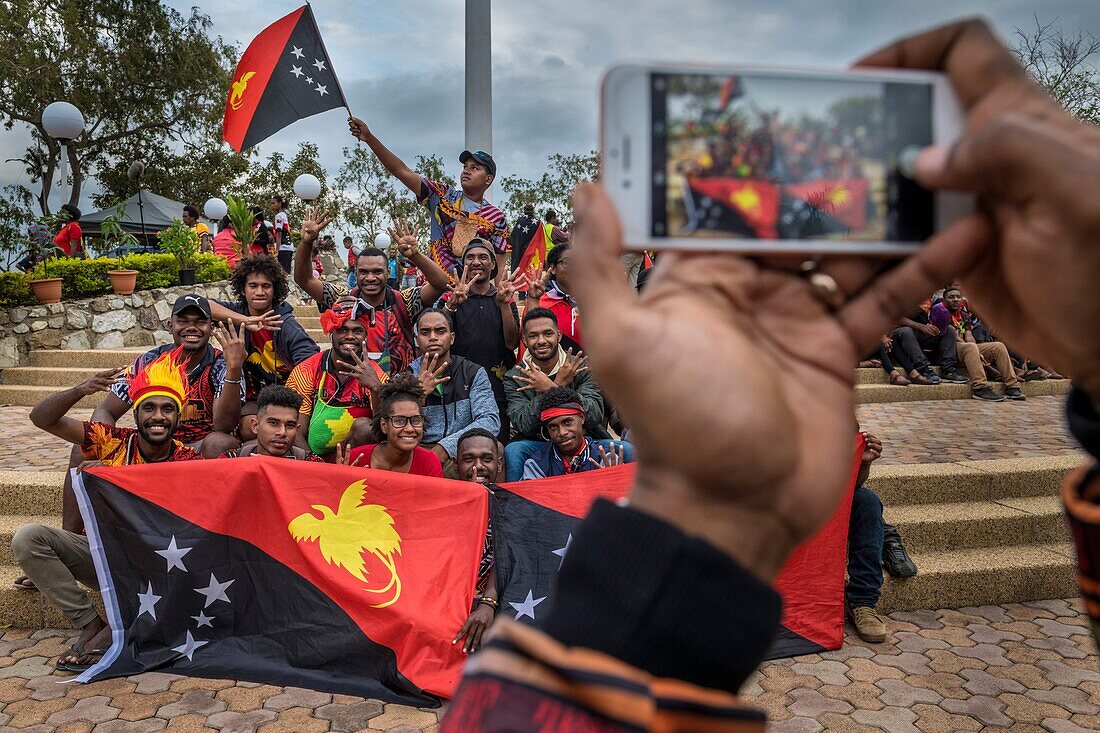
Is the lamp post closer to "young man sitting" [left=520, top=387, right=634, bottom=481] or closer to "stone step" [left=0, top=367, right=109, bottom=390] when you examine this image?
"stone step" [left=0, top=367, right=109, bottom=390]

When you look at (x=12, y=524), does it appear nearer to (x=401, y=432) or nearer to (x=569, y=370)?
(x=401, y=432)

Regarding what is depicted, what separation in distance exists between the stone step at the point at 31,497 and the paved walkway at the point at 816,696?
111 cm

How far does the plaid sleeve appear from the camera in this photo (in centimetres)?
578

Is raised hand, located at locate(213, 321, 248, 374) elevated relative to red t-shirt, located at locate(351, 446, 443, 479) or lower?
elevated

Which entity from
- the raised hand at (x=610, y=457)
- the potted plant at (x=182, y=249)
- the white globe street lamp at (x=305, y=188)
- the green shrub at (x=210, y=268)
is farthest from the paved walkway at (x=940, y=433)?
the white globe street lamp at (x=305, y=188)

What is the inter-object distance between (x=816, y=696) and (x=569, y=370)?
8.35ft

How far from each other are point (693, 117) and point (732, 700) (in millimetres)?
735

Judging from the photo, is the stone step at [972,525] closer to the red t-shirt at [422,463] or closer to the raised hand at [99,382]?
the red t-shirt at [422,463]

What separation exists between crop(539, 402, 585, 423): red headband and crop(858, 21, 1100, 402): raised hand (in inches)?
161

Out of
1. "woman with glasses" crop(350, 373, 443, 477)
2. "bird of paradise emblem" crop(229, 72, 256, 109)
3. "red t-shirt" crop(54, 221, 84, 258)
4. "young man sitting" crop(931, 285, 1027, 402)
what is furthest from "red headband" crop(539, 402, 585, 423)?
"red t-shirt" crop(54, 221, 84, 258)

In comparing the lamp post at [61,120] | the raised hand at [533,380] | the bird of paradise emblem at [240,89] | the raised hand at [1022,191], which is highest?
the lamp post at [61,120]

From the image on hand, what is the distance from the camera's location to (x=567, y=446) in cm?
517

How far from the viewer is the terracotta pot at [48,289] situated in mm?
11742

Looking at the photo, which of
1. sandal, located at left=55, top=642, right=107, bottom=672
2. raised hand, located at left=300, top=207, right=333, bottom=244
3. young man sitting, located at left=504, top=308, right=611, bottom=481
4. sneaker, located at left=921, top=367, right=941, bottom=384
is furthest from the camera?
sneaker, located at left=921, top=367, right=941, bottom=384
